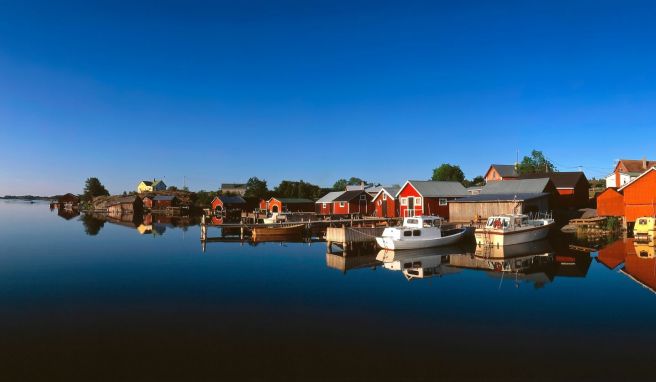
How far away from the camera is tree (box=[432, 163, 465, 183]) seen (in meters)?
125

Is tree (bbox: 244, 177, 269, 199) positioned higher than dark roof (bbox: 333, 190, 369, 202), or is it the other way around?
tree (bbox: 244, 177, 269, 199)

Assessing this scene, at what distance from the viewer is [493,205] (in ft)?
157

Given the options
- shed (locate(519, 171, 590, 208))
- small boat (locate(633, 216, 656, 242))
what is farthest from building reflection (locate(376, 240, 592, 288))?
shed (locate(519, 171, 590, 208))

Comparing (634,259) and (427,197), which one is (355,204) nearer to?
(427,197)

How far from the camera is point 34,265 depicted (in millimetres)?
30656

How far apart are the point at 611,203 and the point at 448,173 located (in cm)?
7438

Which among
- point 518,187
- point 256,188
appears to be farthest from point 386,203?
point 256,188

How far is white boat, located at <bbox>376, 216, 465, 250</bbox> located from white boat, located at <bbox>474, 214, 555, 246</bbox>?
2907mm

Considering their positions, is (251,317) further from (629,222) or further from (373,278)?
(629,222)

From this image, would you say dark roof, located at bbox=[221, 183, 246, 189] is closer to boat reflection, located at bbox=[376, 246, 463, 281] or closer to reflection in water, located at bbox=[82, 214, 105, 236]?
reflection in water, located at bbox=[82, 214, 105, 236]

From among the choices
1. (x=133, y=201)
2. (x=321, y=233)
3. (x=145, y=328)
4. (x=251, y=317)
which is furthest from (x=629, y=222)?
(x=133, y=201)

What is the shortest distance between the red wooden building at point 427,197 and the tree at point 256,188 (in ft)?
256

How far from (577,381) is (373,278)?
14.4 metres

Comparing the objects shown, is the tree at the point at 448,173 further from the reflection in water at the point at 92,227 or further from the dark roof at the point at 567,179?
the reflection in water at the point at 92,227
